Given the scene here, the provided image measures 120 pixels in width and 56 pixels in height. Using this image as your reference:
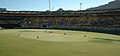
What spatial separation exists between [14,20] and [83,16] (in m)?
31.5

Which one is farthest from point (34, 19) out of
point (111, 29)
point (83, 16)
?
point (111, 29)

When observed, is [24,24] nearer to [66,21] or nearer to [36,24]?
[36,24]

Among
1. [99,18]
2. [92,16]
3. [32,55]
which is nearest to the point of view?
[32,55]

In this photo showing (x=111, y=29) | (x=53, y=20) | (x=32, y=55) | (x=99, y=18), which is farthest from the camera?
(x=53, y=20)

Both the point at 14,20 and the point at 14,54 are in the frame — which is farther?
the point at 14,20

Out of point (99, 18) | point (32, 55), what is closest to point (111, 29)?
point (99, 18)

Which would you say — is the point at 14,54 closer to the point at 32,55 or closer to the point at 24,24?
the point at 32,55

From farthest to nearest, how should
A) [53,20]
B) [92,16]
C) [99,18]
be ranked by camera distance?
[53,20] → [92,16] → [99,18]

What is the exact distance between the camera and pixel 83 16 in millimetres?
92438

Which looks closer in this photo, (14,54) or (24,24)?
(14,54)

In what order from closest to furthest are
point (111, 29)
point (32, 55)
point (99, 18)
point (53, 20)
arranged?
1. point (32, 55)
2. point (111, 29)
3. point (99, 18)
4. point (53, 20)

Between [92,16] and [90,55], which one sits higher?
[92,16]

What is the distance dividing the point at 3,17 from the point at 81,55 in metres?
74.1

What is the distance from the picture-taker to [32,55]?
26.1 meters
